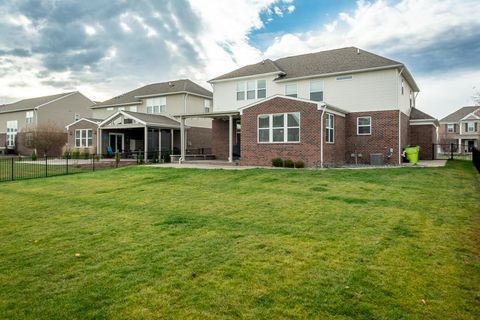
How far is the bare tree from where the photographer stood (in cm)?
3675

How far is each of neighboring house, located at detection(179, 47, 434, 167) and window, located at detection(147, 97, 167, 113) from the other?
931 centimetres

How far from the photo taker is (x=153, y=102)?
34.7 meters

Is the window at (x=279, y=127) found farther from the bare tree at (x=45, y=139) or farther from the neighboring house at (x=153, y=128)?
the bare tree at (x=45, y=139)

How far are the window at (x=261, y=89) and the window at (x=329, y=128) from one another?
6.78 meters

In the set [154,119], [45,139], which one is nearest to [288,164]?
[154,119]

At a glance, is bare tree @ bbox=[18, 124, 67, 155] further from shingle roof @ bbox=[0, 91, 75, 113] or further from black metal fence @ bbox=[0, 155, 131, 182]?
shingle roof @ bbox=[0, 91, 75, 113]

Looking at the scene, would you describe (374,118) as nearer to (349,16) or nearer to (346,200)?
(349,16)

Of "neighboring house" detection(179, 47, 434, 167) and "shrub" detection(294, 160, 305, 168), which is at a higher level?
"neighboring house" detection(179, 47, 434, 167)

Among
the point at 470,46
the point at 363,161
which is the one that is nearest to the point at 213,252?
the point at 363,161

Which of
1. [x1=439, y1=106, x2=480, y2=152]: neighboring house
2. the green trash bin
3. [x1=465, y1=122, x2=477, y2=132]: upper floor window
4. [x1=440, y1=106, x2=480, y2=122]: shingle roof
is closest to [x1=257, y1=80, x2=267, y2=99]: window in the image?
the green trash bin

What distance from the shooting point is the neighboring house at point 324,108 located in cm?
1883

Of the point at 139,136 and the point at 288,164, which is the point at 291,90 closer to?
the point at 288,164

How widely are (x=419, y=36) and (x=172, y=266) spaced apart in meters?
22.9

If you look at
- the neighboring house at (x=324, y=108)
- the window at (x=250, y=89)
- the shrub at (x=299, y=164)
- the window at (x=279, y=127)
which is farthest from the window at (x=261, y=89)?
the shrub at (x=299, y=164)
